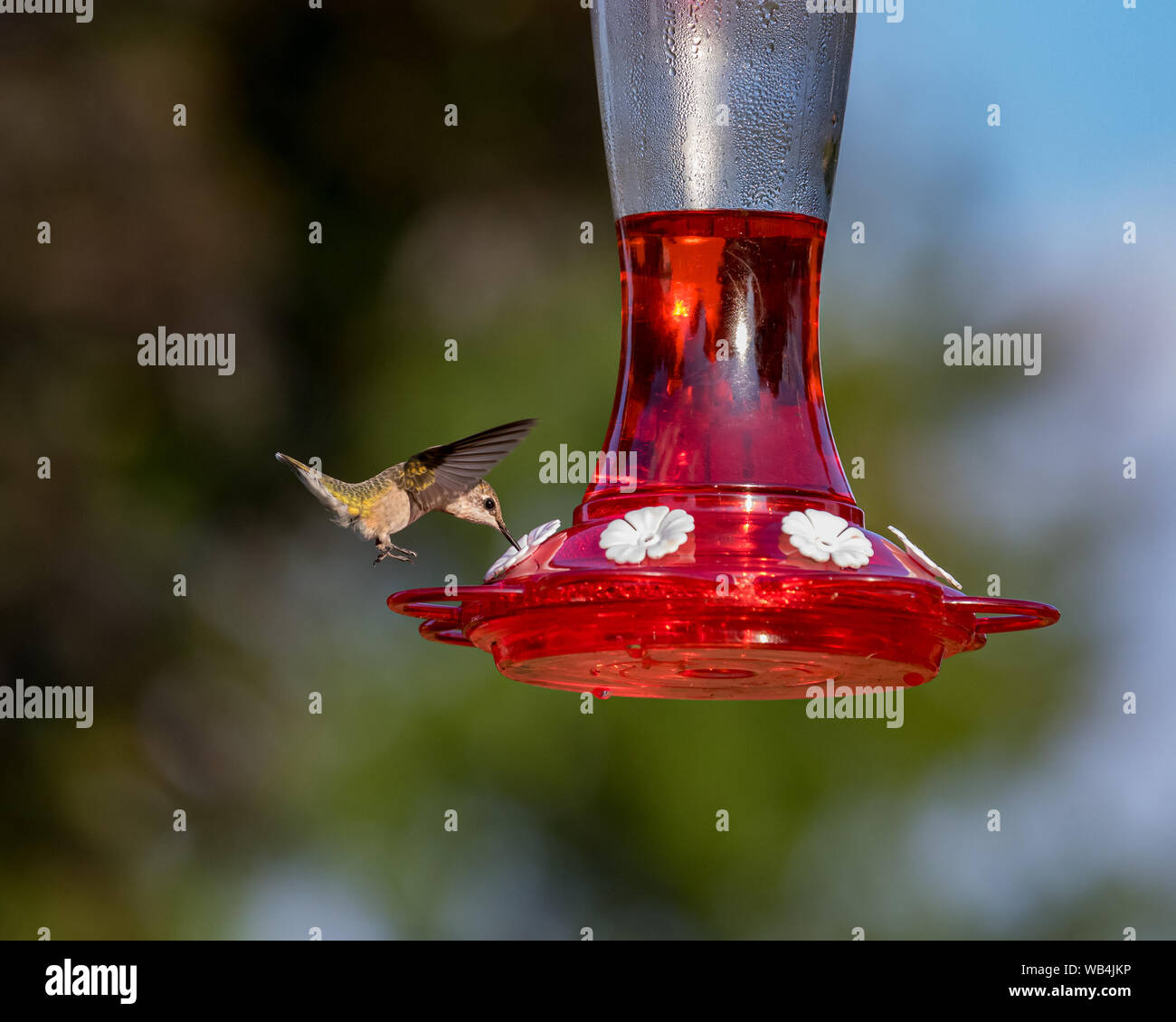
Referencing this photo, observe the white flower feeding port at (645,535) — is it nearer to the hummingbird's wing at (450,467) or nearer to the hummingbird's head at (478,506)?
the hummingbird's wing at (450,467)

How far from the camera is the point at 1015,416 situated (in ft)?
23.9

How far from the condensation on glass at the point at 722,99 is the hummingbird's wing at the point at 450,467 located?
27.5 inches

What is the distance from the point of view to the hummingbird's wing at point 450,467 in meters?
3.96

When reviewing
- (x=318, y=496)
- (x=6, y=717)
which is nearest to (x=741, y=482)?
(x=318, y=496)

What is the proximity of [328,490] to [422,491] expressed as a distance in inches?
12.7

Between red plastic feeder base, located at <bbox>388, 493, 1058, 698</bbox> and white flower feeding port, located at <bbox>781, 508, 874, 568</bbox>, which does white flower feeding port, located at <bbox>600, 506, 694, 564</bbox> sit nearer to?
red plastic feeder base, located at <bbox>388, 493, 1058, 698</bbox>

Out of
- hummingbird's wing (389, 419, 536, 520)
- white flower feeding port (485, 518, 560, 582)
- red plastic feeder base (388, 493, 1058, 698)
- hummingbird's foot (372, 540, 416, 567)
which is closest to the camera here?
red plastic feeder base (388, 493, 1058, 698)

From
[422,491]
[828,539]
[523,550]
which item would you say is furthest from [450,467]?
[828,539]

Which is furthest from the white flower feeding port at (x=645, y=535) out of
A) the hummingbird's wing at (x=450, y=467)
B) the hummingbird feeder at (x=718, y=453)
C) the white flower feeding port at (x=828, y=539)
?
the hummingbird's wing at (x=450, y=467)

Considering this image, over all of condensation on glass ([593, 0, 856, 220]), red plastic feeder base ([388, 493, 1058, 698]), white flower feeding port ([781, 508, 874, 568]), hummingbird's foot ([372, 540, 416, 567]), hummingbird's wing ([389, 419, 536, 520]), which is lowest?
red plastic feeder base ([388, 493, 1058, 698])

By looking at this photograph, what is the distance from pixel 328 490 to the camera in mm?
4434

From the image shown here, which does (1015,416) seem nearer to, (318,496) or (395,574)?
A: (395,574)

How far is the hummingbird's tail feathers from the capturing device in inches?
173

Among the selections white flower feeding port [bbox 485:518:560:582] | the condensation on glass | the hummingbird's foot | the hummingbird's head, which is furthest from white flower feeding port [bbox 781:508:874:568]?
the hummingbird's foot
